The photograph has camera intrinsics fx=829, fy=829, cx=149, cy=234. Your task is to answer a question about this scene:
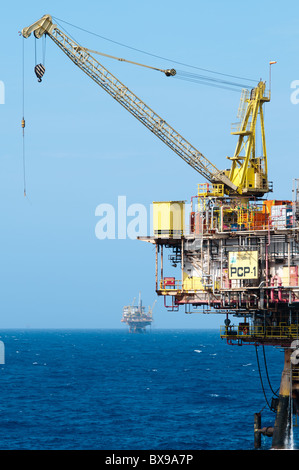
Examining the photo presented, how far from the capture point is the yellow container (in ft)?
224

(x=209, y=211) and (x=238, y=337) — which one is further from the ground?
(x=209, y=211)

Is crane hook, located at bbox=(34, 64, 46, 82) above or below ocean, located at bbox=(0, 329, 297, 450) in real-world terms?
above

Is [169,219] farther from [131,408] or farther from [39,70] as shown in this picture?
[131,408]

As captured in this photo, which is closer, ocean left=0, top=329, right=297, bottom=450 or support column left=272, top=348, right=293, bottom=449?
support column left=272, top=348, right=293, bottom=449

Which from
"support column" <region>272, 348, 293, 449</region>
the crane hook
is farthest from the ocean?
the crane hook

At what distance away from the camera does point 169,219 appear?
68375 millimetres

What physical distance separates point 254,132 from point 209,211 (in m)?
10.7

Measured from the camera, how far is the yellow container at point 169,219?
68.2 m

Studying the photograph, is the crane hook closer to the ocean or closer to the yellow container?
the yellow container
